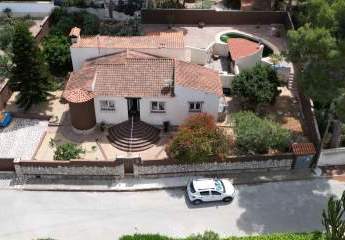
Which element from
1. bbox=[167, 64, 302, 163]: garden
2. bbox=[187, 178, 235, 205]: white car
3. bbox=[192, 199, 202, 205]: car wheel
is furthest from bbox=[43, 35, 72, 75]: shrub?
bbox=[192, 199, 202, 205]: car wheel

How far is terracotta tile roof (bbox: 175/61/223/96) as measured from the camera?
38938 mm

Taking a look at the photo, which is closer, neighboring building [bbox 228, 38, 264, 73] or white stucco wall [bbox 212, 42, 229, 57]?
neighboring building [bbox 228, 38, 264, 73]

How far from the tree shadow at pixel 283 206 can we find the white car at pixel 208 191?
3.74 ft

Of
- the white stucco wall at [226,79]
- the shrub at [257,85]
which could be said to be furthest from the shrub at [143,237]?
the white stucco wall at [226,79]

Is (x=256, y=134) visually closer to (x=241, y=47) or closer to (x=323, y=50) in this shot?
(x=323, y=50)

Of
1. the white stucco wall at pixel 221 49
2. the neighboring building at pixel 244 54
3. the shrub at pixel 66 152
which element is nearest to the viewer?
the shrub at pixel 66 152

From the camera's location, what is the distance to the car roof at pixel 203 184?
34.4 m

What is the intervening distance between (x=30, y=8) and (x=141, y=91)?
22984 mm

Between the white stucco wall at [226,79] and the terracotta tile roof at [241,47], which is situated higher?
the terracotta tile roof at [241,47]

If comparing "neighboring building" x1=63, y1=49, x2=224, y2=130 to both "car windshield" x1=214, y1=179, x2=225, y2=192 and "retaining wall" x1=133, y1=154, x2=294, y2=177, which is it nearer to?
"retaining wall" x1=133, y1=154, x2=294, y2=177

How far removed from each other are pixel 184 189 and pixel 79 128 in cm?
1039

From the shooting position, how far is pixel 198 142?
34.8m

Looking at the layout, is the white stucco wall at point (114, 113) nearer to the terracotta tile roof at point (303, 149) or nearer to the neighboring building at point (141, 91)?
the neighboring building at point (141, 91)

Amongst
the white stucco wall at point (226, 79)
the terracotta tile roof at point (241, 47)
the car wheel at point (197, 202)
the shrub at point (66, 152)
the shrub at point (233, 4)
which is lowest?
the car wheel at point (197, 202)
